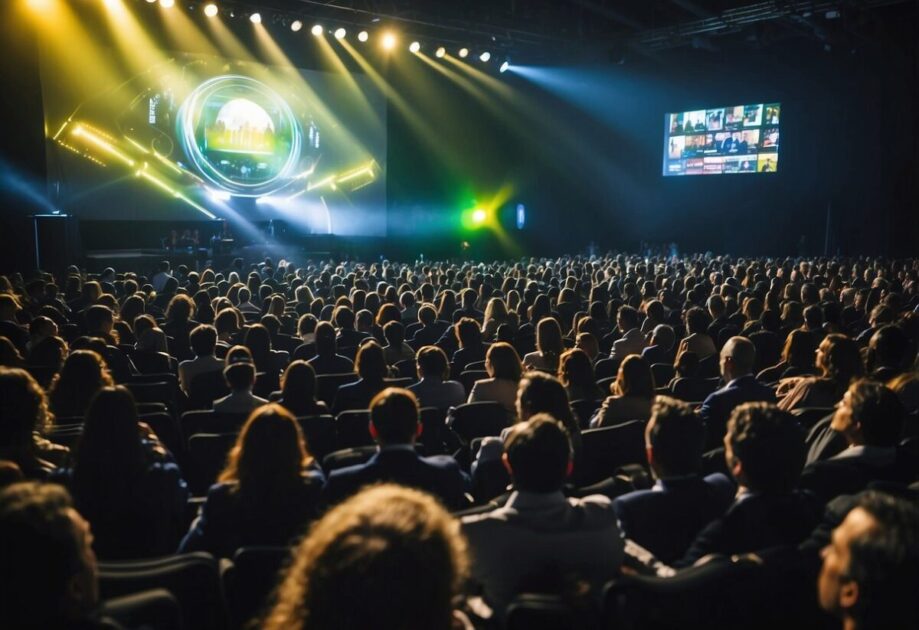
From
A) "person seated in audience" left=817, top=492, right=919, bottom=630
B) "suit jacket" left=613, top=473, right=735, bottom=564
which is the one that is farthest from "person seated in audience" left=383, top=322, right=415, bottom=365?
"person seated in audience" left=817, top=492, right=919, bottom=630

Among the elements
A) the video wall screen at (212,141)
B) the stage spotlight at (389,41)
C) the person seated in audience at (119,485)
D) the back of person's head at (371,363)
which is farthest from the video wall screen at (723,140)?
the person seated in audience at (119,485)

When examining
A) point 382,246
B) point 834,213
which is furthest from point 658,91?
point 382,246

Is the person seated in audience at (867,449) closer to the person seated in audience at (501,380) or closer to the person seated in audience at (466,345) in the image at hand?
the person seated in audience at (501,380)

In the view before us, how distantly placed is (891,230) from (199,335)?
23167 mm

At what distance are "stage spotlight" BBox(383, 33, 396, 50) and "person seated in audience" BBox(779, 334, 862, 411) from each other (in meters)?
17.8

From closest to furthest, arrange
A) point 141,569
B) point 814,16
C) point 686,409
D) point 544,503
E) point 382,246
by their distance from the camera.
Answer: point 141,569 → point 544,503 → point 686,409 → point 814,16 → point 382,246

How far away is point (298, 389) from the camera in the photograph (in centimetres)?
517

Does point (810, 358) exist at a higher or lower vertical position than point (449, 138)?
lower

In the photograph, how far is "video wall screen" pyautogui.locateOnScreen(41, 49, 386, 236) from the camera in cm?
1931

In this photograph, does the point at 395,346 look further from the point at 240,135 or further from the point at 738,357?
the point at 240,135

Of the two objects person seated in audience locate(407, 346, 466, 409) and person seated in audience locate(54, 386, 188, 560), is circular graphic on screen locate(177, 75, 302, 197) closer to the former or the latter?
person seated in audience locate(407, 346, 466, 409)

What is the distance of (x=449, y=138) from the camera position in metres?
27.9

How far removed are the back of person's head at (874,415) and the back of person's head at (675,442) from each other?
0.96 meters

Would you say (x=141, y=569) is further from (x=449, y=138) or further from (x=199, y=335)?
(x=449, y=138)
